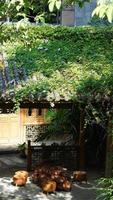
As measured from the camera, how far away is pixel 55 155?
52.1 ft

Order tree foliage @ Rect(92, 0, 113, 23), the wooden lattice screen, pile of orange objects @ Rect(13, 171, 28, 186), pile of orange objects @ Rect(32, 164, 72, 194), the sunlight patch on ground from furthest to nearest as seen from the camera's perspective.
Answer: the wooden lattice screen < pile of orange objects @ Rect(13, 171, 28, 186) < pile of orange objects @ Rect(32, 164, 72, 194) < the sunlight patch on ground < tree foliage @ Rect(92, 0, 113, 23)

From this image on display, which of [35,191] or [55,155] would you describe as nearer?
[35,191]

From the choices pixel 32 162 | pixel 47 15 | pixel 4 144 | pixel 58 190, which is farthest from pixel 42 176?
pixel 47 15

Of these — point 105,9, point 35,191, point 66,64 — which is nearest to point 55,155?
point 35,191

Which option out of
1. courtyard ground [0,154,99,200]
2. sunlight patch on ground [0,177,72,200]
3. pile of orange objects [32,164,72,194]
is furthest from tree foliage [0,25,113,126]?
sunlight patch on ground [0,177,72,200]

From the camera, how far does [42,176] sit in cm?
1380

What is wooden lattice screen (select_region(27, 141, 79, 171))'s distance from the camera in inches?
615

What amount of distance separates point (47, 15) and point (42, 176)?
6756mm

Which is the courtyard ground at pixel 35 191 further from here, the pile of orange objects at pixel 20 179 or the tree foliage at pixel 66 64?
the tree foliage at pixel 66 64

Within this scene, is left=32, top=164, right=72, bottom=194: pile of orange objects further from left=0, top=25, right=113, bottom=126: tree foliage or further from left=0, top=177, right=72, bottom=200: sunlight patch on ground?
left=0, top=25, right=113, bottom=126: tree foliage

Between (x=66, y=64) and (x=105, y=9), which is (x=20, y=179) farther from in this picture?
(x=105, y=9)

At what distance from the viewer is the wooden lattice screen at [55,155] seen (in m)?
15.6

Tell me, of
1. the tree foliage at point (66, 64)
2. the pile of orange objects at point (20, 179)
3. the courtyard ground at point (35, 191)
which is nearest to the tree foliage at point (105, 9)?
the tree foliage at point (66, 64)

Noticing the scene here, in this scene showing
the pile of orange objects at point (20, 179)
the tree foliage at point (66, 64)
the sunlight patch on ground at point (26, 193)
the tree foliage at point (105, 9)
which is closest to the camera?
the tree foliage at point (105, 9)
